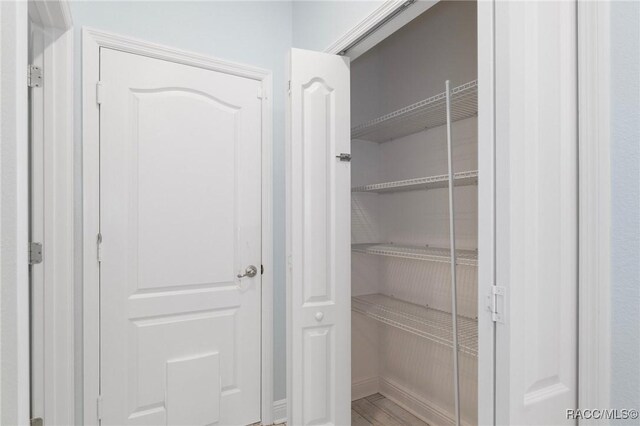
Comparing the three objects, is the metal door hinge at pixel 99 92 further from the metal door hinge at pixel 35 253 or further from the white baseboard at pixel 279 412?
the white baseboard at pixel 279 412

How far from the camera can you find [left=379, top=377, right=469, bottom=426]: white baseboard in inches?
81.1

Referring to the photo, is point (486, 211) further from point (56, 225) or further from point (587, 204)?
point (56, 225)

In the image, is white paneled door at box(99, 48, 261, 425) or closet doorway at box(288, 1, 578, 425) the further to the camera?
white paneled door at box(99, 48, 261, 425)

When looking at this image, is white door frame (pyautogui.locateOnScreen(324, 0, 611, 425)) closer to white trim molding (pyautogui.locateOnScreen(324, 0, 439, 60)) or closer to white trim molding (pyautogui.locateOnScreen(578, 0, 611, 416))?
white trim molding (pyautogui.locateOnScreen(578, 0, 611, 416))

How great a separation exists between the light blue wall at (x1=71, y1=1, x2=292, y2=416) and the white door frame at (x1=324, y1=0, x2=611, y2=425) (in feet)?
4.74

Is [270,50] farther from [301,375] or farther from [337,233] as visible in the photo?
[301,375]

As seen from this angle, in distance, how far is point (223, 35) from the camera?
6.48 ft

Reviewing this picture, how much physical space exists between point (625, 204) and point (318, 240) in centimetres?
111

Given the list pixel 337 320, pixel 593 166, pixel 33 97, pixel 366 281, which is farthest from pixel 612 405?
pixel 33 97

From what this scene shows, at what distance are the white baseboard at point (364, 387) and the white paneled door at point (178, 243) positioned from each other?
0.72 m

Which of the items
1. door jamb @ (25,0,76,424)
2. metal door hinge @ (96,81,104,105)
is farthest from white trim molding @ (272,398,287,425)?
metal door hinge @ (96,81,104,105)

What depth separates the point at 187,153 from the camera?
6.09ft

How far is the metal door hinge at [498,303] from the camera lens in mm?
787

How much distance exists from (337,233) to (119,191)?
1079mm
